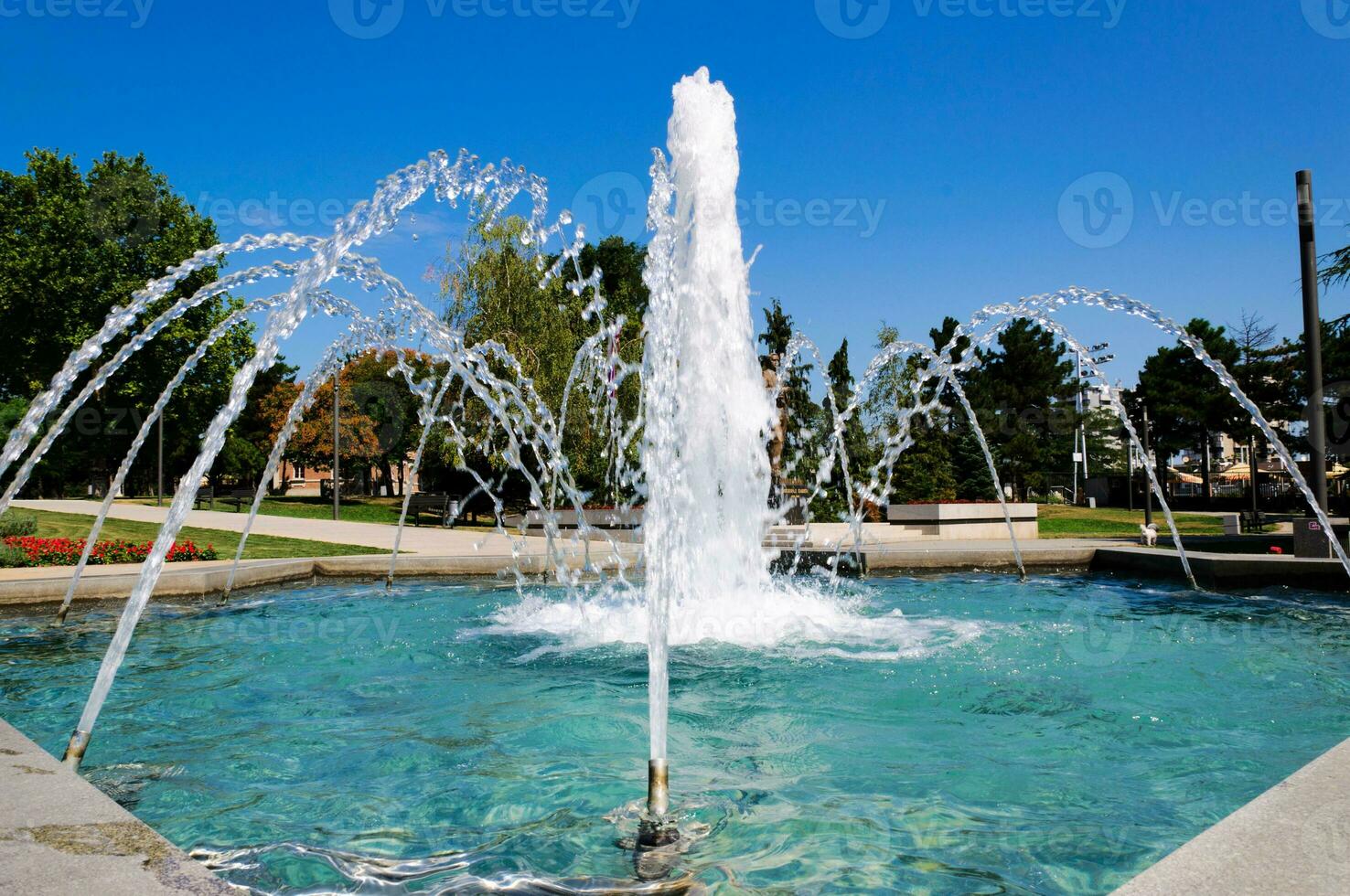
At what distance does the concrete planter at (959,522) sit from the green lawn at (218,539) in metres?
11.7

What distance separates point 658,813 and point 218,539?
55.3 ft

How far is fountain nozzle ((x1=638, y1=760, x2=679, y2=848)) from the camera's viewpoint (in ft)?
11.5

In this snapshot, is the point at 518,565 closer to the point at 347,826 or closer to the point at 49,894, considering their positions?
the point at 347,826

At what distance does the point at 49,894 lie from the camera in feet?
7.30

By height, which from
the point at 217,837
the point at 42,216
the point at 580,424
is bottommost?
the point at 217,837

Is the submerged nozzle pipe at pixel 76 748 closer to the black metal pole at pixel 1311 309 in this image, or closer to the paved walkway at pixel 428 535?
the paved walkway at pixel 428 535

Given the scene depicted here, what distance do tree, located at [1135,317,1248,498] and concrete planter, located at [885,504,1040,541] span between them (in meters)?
29.7

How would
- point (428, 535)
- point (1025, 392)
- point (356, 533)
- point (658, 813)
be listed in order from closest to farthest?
1. point (658, 813)
2. point (356, 533)
3. point (428, 535)
4. point (1025, 392)

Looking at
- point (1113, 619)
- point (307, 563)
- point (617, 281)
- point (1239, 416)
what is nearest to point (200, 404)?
point (617, 281)

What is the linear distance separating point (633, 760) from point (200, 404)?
3995 cm

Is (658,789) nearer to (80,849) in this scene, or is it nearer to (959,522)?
(80,849)

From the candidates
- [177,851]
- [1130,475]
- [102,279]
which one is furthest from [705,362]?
[1130,475]

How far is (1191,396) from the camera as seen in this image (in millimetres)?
49125

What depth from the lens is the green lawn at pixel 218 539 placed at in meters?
15.6
